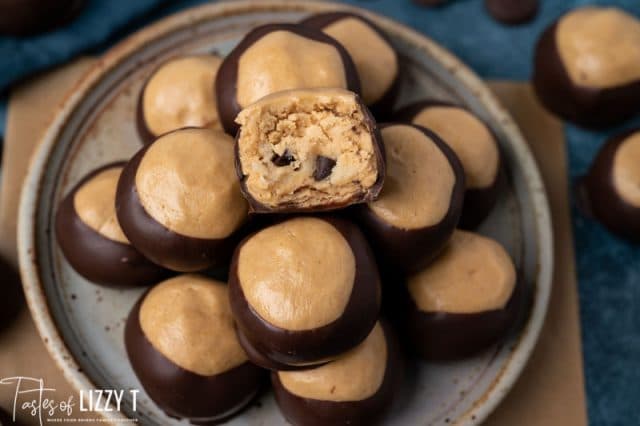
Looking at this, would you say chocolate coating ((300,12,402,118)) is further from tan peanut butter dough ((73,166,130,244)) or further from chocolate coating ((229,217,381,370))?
tan peanut butter dough ((73,166,130,244))

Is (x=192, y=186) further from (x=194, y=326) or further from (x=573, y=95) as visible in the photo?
(x=573, y=95)

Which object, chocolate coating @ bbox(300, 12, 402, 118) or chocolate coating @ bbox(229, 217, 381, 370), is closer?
chocolate coating @ bbox(229, 217, 381, 370)

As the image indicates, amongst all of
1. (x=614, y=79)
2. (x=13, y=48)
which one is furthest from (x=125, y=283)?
(x=614, y=79)

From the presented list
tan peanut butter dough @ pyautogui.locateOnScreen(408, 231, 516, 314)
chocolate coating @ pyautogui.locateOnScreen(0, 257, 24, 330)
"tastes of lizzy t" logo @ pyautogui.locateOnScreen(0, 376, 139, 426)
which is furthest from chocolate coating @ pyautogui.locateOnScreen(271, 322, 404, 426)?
chocolate coating @ pyautogui.locateOnScreen(0, 257, 24, 330)

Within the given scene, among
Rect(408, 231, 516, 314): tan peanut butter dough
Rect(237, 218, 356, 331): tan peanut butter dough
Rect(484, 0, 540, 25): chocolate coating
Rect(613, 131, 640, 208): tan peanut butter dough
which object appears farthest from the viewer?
Rect(484, 0, 540, 25): chocolate coating

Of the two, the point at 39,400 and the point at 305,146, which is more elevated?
the point at 305,146

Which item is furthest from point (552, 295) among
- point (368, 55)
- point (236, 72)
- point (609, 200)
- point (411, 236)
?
point (236, 72)
